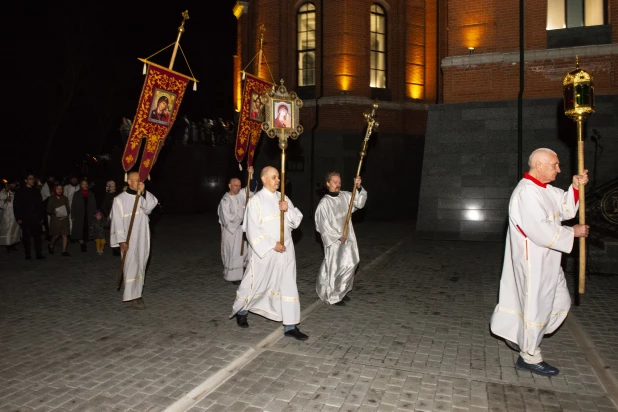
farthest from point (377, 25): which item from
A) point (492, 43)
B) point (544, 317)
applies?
point (544, 317)

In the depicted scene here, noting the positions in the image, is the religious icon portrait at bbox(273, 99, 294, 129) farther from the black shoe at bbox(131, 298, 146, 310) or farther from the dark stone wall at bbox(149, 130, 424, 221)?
the dark stone wall at bbox(149, 130, 424, 221)

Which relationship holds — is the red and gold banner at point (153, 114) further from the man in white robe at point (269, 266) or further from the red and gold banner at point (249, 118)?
the man in white robe at point (269, 266)

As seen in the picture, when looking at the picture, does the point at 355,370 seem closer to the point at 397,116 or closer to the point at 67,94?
the point at 397,116

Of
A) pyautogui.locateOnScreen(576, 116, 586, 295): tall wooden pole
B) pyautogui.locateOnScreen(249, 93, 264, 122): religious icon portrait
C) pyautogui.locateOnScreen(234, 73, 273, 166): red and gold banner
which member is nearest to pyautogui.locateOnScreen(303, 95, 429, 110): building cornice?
pyautogui.locateOnScreen(234, 73, 273, 166): red and gold banner

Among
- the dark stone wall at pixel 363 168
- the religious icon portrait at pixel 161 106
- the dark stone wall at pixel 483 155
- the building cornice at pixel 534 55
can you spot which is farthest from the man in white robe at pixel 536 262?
the dark stone wall at pixel 363 168

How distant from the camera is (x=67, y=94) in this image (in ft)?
95.4

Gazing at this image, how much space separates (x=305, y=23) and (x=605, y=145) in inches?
557

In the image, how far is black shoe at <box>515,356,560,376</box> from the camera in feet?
15.0

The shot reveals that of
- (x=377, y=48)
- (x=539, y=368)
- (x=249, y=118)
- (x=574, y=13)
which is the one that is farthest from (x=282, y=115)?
(x=377, y=48)

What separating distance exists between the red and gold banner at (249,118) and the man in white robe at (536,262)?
6.27 metres

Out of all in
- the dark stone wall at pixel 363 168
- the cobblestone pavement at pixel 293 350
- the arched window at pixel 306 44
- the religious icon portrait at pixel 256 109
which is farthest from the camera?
the arched window at pixel 306 44

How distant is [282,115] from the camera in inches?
256

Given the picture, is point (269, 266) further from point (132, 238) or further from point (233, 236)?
point (233, 236)

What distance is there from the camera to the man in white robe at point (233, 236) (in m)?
8.91
